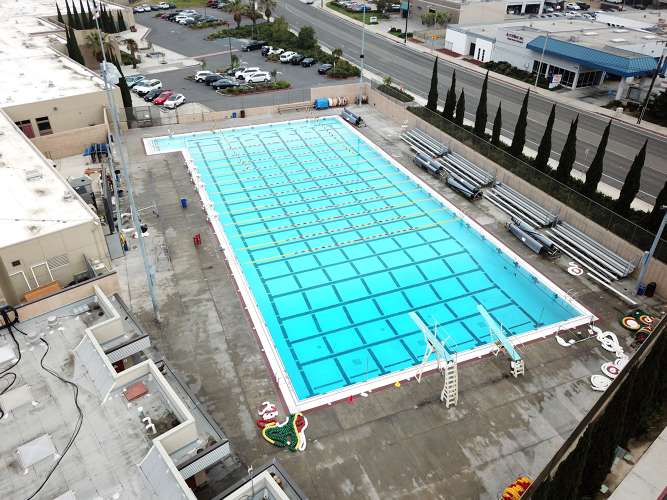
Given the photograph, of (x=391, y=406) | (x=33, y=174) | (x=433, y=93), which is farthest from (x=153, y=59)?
(x=391, y=406)

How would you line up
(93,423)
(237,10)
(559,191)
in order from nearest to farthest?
(93,423), (559,191), (237,10)

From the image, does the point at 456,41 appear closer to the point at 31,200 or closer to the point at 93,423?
the point at 31,200

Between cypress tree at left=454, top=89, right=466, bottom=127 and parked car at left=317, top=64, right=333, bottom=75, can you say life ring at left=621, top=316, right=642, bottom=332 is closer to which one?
cypress tree at left=454, top=89, right=466, bottom=127

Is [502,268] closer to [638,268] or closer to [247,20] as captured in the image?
[638,268]

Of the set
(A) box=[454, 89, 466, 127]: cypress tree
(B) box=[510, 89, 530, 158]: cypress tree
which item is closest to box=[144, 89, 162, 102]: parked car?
(A) box=[454, 89, 466, 127]: cypress tree

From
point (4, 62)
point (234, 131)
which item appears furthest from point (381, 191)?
point (4, 62)

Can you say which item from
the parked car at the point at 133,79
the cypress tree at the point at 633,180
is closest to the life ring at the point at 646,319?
the cypress tree at the point at 633,180
